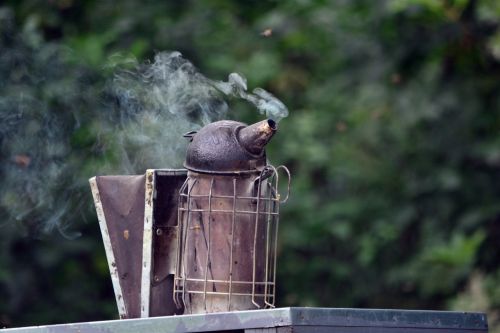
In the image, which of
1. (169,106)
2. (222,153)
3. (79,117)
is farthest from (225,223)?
(79,117)

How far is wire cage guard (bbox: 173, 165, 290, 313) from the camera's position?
13.4ft

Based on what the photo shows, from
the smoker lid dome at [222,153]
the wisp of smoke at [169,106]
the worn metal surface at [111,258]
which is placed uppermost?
the wisp of smoke at [169,106]

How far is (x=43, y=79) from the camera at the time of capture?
23.7 feet

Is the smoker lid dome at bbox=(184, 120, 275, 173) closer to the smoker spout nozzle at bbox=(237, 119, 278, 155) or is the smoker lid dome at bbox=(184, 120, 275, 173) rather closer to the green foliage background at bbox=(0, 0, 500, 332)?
the smoker spout nozzle at bbox=(237, 119, 278, 155)

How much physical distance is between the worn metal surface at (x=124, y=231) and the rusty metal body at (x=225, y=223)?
233mm

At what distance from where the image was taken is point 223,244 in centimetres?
408

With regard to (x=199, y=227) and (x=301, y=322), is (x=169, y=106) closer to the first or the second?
(x=199, y=227)

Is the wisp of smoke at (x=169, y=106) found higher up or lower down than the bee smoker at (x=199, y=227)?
higher up

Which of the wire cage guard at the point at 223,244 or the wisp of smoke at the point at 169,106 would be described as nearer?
the wire cage guard at the point at 223,244

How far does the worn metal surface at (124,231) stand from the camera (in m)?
4.34

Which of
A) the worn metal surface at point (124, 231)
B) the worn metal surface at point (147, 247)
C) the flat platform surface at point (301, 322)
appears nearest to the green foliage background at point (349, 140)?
the worn metal surface at point (124, 231)

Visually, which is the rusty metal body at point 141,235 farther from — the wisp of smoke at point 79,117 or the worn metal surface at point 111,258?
the wisp of smoke at point 79,117

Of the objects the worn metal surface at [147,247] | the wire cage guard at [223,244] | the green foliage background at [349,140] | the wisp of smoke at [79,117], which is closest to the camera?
the wire cage guard at [223,244]

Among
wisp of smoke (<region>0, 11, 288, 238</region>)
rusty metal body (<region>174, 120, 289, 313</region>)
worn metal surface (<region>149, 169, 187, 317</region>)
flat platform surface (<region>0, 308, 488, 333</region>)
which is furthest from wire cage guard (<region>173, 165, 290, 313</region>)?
wisp of smoke (<region>0, 11, 288, 238</region>)
